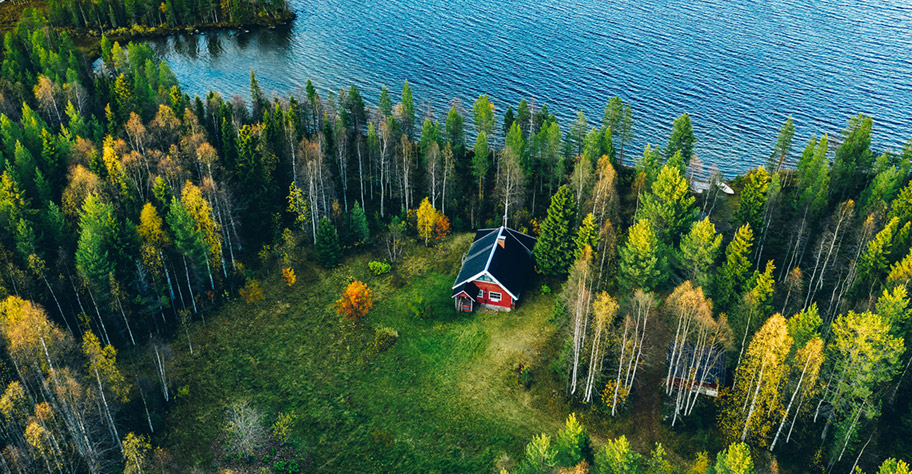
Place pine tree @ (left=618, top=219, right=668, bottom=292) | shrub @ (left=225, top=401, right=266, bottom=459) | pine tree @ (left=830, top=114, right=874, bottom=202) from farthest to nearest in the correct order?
1. pine tree @ (left=830, top=114, right=874, bottom=202)
2. pine tree @ (left=618, top=219, right=668, bottom=292)
3. shrub @ (left=225, top=401, right=266, bottom=459)

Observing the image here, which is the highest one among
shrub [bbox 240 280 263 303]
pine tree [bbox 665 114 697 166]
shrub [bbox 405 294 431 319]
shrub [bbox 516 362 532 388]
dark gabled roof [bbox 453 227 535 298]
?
pine tree [bbox 665 114 697 166]

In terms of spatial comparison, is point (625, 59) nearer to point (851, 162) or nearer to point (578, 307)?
point (851, 162)

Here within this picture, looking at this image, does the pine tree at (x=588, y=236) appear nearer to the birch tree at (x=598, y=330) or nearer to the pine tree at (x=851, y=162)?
the birch tree at (x=598, y=330)

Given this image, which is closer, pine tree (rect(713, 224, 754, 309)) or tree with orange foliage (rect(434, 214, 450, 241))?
pine tree (rect(713, 224, 754, 309))

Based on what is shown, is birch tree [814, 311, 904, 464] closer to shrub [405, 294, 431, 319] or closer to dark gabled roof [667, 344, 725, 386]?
dark gabled roof [667, 344, 725, 386]

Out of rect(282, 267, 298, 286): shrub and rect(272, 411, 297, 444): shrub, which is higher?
rect(282, 267, 298, 286): shrub

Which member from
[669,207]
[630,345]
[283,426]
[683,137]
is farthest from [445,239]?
[683,137]

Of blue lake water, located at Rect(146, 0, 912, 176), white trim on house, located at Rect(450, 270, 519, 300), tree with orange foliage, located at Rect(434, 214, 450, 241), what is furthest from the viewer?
blue lake water, located at Rect(146, 0, 912, 176)

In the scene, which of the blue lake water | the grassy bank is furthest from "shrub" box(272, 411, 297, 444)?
the blue lake water
